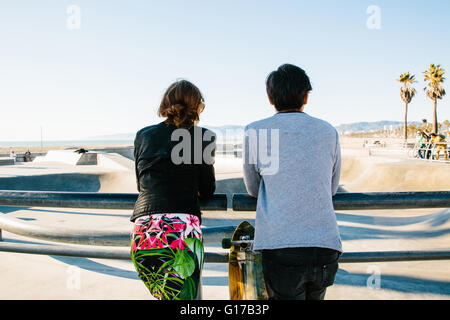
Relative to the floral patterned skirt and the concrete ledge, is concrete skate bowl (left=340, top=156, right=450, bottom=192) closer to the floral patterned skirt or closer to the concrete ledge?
the floral patterned skirt

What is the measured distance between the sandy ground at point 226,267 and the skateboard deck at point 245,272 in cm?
196

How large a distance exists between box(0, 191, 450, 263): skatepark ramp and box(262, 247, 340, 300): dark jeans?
0.44 metres

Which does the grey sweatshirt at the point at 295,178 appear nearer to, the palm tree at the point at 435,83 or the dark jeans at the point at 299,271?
the dark jeans at the point at 299,271

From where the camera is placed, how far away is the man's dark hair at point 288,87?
170 centimetres

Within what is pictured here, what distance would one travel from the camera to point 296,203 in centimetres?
161

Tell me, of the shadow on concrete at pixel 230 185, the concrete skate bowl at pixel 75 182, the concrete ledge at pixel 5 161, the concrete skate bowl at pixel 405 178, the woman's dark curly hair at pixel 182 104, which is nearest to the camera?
the woman's dark curly hair at pixel 182 104

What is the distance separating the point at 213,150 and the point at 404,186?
1556cm

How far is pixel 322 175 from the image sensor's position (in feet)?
5.40

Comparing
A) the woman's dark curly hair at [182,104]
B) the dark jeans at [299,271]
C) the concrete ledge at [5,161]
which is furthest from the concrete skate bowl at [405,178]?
the concrete ledge at [5,161]

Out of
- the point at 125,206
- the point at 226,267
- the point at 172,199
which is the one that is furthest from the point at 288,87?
the point at 226,267

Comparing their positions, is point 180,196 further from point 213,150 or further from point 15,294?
point 15,294

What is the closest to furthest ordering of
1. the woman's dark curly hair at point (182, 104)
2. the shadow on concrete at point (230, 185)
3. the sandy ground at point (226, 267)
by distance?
1. the woman's dark curly hair at point (182, 104)
2. the sandy ground at point (226, 267)
3. the shadow on concrete at point (230, 185)

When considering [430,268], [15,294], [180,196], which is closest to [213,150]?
[180,196]

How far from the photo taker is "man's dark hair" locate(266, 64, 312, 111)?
1.70 metres
